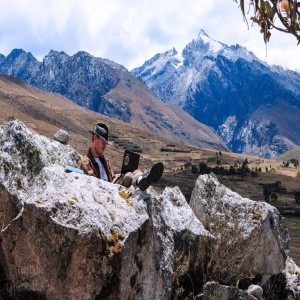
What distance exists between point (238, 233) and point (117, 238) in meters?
3.49

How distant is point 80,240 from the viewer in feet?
17.5

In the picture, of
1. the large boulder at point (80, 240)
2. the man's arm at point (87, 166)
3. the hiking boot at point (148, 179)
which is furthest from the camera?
the man's arm at point (87, 166)

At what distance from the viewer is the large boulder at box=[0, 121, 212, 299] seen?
535 centimetres

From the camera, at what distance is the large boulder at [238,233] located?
8.05m

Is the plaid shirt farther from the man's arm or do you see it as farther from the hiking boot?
the hiking boot

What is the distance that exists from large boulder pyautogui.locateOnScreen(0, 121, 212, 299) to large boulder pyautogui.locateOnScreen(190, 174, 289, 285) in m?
0.95

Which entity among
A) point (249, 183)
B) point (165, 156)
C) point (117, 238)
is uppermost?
point (165, 156)

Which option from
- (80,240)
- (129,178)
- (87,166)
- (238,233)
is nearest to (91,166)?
(87,166)

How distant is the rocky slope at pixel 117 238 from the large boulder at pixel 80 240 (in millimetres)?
11

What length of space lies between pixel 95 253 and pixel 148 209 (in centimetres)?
152

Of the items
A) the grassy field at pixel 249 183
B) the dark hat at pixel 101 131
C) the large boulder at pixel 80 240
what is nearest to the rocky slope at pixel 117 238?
the large boulder at pixel 80 240

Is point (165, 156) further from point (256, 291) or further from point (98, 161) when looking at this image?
point (98, 161)

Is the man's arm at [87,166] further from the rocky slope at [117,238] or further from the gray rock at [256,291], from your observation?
the gray rock at [256,291]

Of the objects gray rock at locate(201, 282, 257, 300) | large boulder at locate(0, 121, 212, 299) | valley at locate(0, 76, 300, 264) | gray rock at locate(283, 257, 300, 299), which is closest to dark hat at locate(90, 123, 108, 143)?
large boulder at locate(0, 121, 212, 299)
